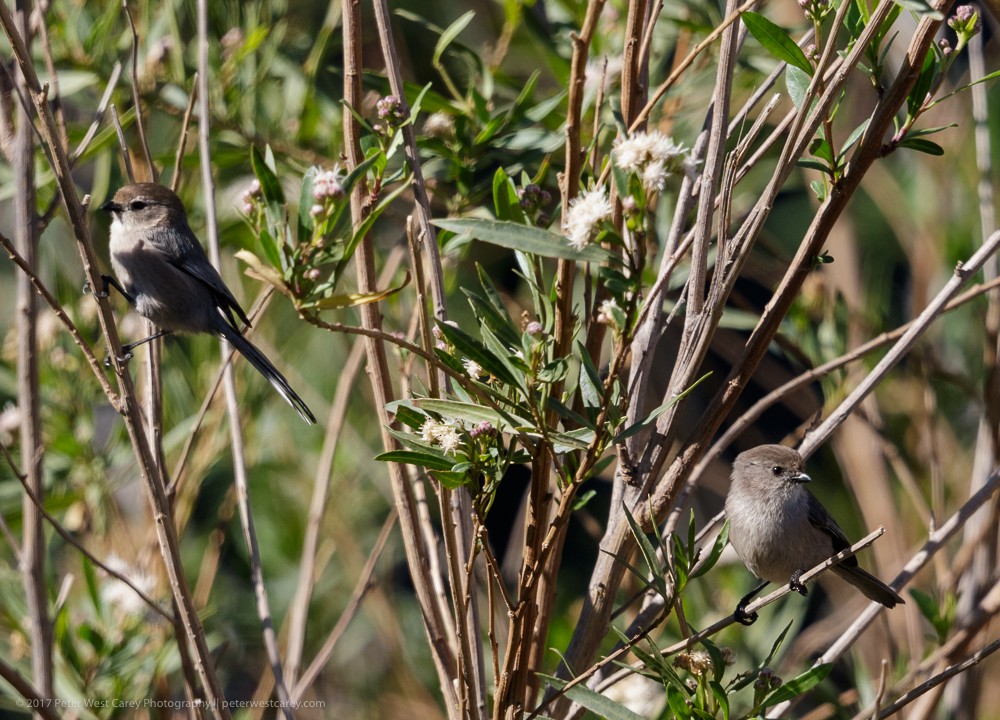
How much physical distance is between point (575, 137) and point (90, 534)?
2807 millimetres

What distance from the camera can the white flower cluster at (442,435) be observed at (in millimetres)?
1572

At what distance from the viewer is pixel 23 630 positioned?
3.08 meters

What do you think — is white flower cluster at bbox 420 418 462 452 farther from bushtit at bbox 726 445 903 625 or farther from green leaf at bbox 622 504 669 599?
bushtit at bbox 726 445 903 625

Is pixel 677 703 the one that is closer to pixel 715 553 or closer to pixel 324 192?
pixel 715 553

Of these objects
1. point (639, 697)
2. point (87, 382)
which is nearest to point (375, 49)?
point (87, 382)

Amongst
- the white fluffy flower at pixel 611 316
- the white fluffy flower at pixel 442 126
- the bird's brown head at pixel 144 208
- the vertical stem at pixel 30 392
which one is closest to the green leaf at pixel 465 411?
the white fluffy flower at pixel 611 316

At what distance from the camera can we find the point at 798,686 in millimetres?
1816

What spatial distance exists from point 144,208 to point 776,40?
2179 mm

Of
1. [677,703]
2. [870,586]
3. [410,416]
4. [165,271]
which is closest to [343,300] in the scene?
[410,416]

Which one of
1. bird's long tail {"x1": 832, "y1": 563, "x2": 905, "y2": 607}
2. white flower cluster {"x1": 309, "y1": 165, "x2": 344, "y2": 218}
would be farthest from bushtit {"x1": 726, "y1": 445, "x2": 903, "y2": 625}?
white flower cluster {"x1": 309, "y1": 165, "x2": 344, "y2": 218}

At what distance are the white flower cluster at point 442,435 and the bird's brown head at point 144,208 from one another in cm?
155

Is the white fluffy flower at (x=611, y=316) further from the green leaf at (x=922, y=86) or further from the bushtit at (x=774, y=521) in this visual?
the bushtit at (x=774, y=521)

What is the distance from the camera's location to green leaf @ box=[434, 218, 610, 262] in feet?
4.89

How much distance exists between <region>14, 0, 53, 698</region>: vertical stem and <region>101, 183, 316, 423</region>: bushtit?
937mm
